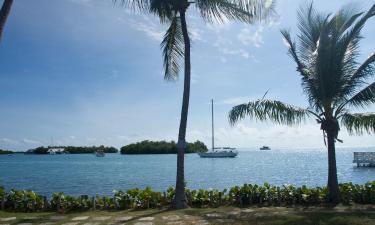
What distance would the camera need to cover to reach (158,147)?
122375mm

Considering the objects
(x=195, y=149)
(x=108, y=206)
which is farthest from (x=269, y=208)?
(x=195, y=149)

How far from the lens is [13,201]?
12.3 m

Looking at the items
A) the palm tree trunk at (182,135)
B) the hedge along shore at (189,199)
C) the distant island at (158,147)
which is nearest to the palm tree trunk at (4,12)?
the palm tree trunk at (182,135)

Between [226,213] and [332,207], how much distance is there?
10.9 feet

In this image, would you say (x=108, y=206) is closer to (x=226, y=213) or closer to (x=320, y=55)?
(x=226, y=213)

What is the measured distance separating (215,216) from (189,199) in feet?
7.30

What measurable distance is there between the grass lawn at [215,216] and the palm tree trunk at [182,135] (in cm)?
51

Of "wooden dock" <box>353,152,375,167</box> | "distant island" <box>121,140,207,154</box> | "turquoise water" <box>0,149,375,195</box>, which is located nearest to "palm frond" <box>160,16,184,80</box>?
"turquoise water" <box>0,149,375,195</box>

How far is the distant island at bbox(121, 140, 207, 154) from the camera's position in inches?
4719

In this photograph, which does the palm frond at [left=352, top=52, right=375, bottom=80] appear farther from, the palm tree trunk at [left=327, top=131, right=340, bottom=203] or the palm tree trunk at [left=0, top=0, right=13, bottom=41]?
the palm tree trunk at [left=0, top=0, right=13, bottom=41]

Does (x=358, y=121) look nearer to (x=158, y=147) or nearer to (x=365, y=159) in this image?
(x=365, y=159)

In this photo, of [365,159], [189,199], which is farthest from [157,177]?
[365,159]

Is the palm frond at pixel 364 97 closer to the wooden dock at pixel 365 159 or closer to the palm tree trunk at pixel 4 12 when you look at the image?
the palm tree trunk at pixel 4 12

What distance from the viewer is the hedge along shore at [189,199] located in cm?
1217
